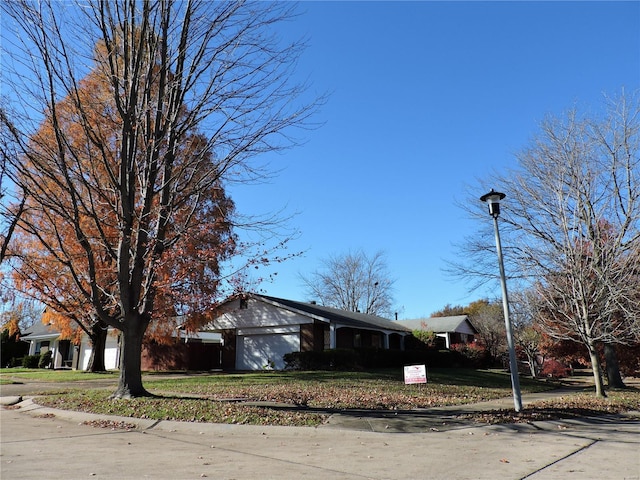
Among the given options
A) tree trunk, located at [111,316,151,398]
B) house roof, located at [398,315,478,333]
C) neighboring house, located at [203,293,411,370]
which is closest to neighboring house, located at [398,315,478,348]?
house roof, located at [398,315,478,333]

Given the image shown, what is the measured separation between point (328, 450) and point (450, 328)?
37.8m

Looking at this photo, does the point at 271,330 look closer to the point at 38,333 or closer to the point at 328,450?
the point at 328,450

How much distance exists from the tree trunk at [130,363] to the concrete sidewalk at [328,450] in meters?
1.61

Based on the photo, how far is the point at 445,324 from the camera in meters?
43.5

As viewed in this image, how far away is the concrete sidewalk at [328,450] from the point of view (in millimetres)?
5145

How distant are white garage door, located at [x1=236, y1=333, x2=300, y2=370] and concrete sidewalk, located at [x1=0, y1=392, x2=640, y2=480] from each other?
59.4 feet

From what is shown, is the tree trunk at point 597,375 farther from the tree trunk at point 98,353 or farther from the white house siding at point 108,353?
the white house siding at point 108,353

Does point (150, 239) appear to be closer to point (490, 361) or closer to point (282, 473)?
point (282, 473)

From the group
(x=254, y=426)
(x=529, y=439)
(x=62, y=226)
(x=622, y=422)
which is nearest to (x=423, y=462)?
(x=529, y=439)

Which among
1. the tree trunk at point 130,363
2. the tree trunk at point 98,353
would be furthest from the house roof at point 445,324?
the tree trunk at point 130,363

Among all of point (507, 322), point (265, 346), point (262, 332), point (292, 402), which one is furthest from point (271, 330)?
point (507, 322)

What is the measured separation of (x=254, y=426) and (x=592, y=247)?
1196cm

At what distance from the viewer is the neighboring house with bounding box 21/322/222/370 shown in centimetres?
2889

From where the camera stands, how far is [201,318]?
22.1 metres
